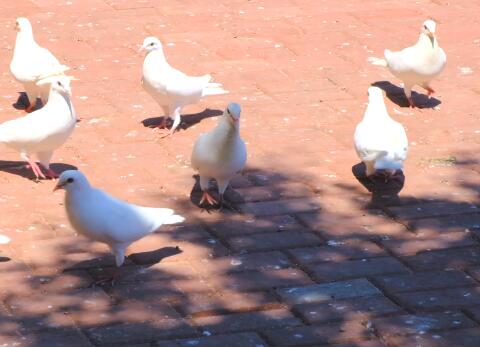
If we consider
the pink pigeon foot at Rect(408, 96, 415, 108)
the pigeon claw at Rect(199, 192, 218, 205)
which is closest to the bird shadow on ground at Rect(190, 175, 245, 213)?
the pigeon claw at Rect(199, 192, 218, 205)

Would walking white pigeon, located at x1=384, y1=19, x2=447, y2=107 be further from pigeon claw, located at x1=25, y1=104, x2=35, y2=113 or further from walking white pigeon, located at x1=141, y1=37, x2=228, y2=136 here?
pigeon claw, located at x1=25, y1=104, x2=35, y2=113

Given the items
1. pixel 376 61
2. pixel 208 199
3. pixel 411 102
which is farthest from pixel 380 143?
pixel 376 61

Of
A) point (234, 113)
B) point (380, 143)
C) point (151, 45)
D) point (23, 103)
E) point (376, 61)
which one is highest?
point (234, 113)

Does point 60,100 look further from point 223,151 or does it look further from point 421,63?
point 421,63

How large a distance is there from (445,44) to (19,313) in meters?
5.40

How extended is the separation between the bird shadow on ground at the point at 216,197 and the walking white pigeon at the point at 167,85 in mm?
933

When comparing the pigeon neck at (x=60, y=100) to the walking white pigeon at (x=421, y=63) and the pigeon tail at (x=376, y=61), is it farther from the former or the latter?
the pigeon tail at (x=376, y=61)

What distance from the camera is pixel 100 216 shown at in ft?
18.5

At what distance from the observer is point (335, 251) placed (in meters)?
6.08

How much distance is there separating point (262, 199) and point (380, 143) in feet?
2.48

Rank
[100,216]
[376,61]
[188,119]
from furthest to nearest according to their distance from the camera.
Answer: [376,61] < [188,119] < [100,216]

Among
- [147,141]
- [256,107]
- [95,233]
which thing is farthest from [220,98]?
[95,233]

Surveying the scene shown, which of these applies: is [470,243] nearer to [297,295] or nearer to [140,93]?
[297,295]

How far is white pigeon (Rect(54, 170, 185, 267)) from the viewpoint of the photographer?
18.5ft
